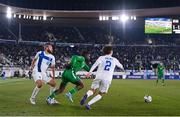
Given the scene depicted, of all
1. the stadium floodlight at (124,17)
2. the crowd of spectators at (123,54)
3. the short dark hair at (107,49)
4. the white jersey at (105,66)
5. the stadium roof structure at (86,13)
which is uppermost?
the stadium roof structure at (86,13)

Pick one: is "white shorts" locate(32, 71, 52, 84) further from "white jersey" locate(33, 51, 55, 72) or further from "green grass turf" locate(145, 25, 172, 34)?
"green grass turf" locate(145, 25, 172, 34)

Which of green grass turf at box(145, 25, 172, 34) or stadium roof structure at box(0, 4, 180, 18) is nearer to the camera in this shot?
green grass turf at box(145, 25, 172, 34)

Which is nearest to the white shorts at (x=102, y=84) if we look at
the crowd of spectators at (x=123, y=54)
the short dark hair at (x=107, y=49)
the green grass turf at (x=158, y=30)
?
the short dark hair at (x=107, y=49)

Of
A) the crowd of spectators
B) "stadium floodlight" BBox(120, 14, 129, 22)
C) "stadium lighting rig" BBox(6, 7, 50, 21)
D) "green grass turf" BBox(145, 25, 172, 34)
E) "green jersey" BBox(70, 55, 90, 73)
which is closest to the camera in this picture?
"green jersey" BBox(70, 55, 90, 73)

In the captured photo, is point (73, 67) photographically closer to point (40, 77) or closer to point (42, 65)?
point (42, 65)

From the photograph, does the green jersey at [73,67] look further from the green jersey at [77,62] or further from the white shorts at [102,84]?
the white shorts at [102,84]

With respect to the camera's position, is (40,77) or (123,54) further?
(123,54)

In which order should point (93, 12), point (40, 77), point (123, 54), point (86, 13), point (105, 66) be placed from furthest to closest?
point (123, 54), point (86, 13), point (93, 12), point (40, 77), point (105, 66)

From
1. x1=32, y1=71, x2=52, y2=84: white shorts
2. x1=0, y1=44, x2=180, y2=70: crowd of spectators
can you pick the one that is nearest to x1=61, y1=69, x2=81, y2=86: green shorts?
x1=32, y1=71, x2=52, y2=84: white shorts

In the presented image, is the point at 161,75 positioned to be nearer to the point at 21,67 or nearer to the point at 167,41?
the point at 21,67

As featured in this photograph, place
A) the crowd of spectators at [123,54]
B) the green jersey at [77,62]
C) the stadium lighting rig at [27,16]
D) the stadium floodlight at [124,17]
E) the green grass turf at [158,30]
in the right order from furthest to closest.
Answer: the stadium floodlight at [124,17], the stadium lighting rig at [27,16], the crowd of spectators at [123,54], the green grass turf at [158,30], the green jersey at [77,62]

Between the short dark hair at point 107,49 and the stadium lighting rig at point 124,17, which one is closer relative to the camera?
the short dark hair at point 107,49

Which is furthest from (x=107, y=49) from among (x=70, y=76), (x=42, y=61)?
(x=42, y=61)

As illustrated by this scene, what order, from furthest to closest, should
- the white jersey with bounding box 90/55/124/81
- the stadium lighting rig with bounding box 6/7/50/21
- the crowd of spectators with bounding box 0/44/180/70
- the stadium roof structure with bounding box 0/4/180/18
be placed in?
the stadium lighting rig with bounding box 6/7/50/21 → the crowd of spectators with bounding box 0/44/180/70 → the stadium roof structure with bounding box 0/4/180/18 → the white jersey with bounding box 90/55/124/81
